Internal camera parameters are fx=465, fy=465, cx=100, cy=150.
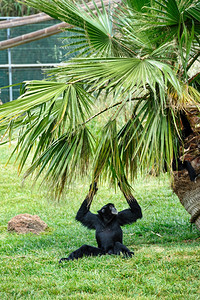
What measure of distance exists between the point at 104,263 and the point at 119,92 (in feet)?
6.99

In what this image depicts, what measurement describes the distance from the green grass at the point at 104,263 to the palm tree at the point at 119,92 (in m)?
0.40

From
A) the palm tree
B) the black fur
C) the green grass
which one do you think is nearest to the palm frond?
the palm tree

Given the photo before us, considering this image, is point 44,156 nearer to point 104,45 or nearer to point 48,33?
point 104,45

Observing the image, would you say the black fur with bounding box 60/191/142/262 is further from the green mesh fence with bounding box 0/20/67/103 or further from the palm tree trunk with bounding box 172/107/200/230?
the green mesh fence with bounding box 0/20/67/103

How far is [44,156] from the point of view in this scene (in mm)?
5680

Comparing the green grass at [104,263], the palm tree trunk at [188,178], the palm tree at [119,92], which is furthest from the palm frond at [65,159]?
the palm tree trunk at [188,178]

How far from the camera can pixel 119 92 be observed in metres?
4.73

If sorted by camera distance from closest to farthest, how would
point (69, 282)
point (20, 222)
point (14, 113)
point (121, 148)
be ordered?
point (14, 113) → point (69, 282) → point (121, 148) → point (20, 222)

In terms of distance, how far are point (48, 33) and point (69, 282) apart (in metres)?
5.60

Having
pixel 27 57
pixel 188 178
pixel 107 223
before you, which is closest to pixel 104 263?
pixel 107 223

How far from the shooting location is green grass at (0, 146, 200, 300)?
4.79 meters

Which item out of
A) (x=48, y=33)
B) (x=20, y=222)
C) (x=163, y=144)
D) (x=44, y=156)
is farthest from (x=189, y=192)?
(x=48, y=33)

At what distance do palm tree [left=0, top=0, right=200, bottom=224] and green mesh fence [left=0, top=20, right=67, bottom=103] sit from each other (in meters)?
12.8

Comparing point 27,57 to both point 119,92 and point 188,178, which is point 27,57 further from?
point 119,92
